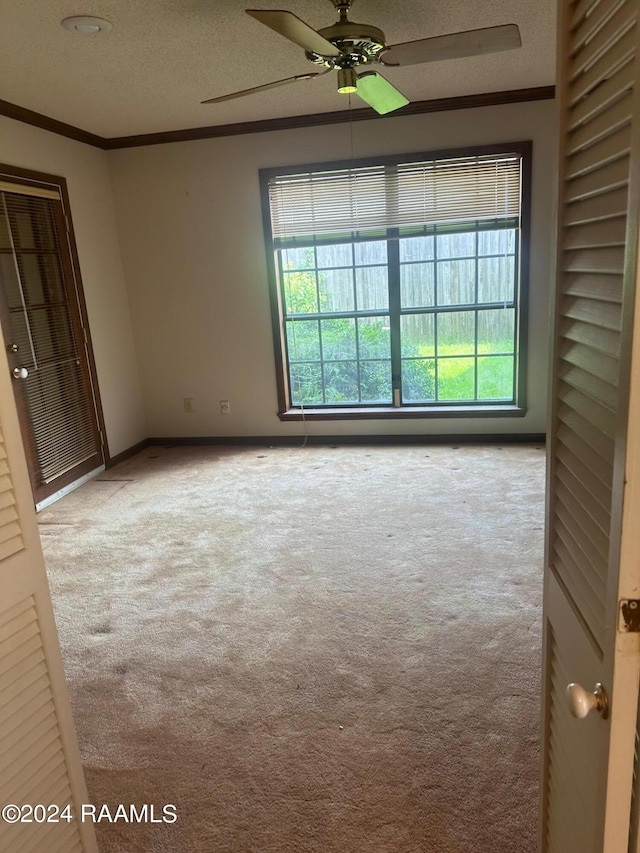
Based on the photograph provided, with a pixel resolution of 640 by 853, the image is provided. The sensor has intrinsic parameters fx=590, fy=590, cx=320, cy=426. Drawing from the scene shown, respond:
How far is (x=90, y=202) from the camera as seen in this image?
4535mm

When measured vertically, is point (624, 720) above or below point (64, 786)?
above

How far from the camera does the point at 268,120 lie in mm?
4367

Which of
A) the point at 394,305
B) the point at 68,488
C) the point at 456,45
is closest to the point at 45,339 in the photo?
the point at 68,488

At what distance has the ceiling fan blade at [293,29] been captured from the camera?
196 cm

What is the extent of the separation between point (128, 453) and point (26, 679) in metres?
4.02

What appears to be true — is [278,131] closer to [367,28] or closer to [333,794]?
[367,28]

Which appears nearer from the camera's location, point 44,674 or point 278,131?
point 44,674

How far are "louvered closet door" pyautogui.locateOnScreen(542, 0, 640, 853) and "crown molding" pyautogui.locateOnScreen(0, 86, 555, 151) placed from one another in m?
3.71

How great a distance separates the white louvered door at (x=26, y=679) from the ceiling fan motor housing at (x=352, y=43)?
203 cm

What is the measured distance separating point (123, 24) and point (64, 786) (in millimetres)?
2932

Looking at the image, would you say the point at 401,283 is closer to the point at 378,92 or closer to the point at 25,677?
the point at 378,92

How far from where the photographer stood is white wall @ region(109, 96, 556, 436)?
14.0ft

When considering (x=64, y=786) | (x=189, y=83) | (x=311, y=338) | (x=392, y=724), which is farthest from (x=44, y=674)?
(x=311, y=338)

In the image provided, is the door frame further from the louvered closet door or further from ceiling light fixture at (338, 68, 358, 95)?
the louvered closet door
